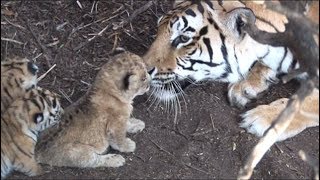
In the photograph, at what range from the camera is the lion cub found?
12.4 feet

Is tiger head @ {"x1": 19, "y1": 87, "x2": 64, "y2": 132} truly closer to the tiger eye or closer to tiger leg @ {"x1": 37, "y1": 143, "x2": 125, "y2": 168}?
tiger leg @ {"x1": 37, "y1": 143, "x2": 125, "y2": 168}

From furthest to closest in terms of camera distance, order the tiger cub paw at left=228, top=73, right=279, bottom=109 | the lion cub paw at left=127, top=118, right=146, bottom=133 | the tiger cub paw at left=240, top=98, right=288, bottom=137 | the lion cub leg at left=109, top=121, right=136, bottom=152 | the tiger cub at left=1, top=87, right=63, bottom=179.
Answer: the tiger cub paw at left=228, top=73, right=279, bottom=109, the tiger cub paw at left=240, top=98, right=288, bottom=137, the lion cub paw at left=127, top=118, right=146, bottom=133, the lion cub leg at left=109, top=121, right=136, bottom=152, the tiger cub at left=1, top=87, right=63, bottom=179

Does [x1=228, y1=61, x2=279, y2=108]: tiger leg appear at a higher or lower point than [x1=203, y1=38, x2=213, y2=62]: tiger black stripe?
lower

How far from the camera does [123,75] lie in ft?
12.6

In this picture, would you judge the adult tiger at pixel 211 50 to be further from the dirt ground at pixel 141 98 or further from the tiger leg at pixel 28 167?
the tiger leg at pixel 28 167

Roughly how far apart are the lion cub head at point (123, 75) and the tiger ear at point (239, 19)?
0.63 meters

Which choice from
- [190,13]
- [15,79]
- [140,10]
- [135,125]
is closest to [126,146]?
[135,125]

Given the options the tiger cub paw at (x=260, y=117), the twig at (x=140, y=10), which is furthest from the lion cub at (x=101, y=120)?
the twig at (x=140, y=10)

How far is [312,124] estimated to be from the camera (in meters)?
4.59

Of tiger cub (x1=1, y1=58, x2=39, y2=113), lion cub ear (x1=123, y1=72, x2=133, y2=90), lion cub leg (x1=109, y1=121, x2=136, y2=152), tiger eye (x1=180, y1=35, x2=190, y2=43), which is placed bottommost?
lion cub leg (x1=109, y1=121, x2=136, y2=152)

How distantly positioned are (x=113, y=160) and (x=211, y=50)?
928mm

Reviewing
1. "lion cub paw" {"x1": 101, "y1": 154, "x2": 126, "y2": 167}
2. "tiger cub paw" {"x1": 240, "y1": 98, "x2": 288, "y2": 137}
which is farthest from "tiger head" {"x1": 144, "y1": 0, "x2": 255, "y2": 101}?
"lion cub paw" {"x1": 101, "y1": 154, "x2": 126, "y2": 167}

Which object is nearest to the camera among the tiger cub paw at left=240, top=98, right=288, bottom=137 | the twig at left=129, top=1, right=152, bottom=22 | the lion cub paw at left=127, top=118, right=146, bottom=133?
the lion cub paw at left=127, top=118, right=146, bottom=133

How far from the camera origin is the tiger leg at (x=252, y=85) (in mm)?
4605
